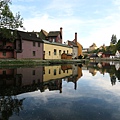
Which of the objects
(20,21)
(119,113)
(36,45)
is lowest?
(119,113)

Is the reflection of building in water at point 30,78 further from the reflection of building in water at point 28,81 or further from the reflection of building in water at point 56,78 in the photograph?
the reflection of building in water at point 56,78

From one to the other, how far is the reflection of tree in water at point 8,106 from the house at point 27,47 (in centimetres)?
3699

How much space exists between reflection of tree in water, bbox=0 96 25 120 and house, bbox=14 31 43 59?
121 feet

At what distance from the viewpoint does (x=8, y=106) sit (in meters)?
8.30

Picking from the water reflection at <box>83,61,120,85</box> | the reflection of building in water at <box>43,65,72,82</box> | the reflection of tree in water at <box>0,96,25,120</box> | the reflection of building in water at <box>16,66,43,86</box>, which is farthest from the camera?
the water reflection at <box>83,61,120,85</box>

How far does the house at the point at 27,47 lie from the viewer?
4603 cm

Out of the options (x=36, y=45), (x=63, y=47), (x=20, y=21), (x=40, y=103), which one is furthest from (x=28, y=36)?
(x=40, y=103)

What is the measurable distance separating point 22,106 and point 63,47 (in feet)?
200

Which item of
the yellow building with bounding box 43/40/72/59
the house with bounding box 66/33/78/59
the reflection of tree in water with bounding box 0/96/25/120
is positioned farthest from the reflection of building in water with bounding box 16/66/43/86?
the house with bounding box 66/33/78/59

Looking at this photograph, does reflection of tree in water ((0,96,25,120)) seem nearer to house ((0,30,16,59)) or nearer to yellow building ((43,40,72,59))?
house ((0,30,16,59))

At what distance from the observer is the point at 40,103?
30.0 ft

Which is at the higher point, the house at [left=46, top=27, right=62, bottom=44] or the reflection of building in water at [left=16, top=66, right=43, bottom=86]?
the house at [left=46, top=27, right=62, bottom=44]

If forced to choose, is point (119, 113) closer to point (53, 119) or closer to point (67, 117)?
point (67, 117)

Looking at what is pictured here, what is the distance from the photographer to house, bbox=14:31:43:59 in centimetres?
4603
